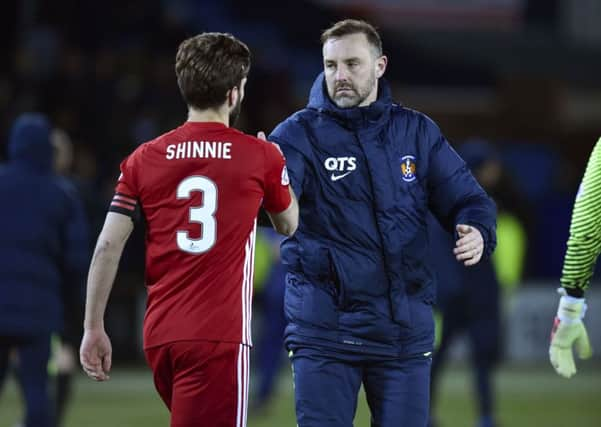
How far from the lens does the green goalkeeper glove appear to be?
Result: 245 inches

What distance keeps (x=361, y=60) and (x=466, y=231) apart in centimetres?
86

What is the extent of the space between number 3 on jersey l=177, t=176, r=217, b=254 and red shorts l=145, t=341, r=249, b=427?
36 cm

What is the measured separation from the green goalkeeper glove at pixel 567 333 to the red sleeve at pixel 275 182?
1.65 m

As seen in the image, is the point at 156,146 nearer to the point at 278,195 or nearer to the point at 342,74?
the point at 278,195

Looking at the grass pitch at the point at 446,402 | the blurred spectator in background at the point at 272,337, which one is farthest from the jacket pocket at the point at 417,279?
the blurred spectator in background at the point at 272,337

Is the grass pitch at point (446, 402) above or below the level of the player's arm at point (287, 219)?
below

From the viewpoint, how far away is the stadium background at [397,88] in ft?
55.5

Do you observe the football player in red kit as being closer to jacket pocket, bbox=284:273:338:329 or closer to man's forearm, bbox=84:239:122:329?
man's forearm, bbox=84:239:122:329

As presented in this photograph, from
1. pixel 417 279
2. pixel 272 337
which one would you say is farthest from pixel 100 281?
pixel 272 337

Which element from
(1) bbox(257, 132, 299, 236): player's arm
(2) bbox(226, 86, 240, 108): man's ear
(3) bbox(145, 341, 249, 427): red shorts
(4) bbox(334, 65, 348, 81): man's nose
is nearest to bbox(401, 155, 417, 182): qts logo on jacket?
(4) bbox(334, 65, 348, 81): man's nose

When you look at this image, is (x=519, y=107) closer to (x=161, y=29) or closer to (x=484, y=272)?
(x=161, y=29)

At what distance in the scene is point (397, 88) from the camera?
75.6ft

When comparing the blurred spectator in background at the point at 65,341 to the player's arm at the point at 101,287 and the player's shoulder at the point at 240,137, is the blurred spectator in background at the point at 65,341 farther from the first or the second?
the player's shoulder at the point at 240,137

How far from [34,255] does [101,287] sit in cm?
325
